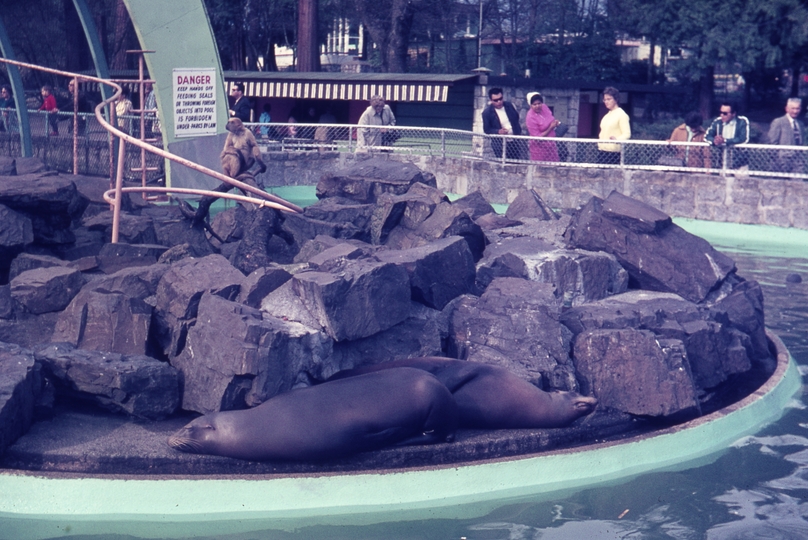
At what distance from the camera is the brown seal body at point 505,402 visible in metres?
6.18

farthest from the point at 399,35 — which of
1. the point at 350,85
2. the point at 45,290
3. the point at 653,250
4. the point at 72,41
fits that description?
the point at 45,290

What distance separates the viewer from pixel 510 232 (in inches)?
403

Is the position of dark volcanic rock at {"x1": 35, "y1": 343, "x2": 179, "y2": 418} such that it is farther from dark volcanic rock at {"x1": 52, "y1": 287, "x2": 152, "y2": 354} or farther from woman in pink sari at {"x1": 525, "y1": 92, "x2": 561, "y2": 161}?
woman in pink sari at {"x1": 525, "y1": 92, "x2": 561, "y2": 161}

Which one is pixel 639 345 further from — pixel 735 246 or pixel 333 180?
pixel 735 246

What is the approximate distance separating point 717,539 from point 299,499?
2.43 m

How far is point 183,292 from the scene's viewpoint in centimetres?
661

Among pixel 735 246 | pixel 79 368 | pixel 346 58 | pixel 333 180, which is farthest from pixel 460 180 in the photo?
pixel 346 58

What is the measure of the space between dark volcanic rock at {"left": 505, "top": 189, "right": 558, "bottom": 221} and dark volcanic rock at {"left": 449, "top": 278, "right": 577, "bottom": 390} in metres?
4.60

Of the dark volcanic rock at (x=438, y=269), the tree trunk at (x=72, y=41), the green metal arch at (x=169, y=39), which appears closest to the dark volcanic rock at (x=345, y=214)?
the dark volcanic rock at (x=438, y=269)

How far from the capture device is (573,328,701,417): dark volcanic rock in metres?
6.50

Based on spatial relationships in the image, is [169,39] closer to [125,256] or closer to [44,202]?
[44,202]

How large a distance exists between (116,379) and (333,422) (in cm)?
143

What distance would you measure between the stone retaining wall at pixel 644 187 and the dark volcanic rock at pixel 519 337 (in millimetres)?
9250

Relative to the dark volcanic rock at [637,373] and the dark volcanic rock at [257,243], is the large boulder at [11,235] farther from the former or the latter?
the dark volcanic rock at [637,373]
